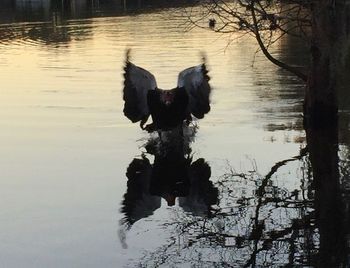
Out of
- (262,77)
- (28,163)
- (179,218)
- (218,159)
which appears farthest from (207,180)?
(262,77)

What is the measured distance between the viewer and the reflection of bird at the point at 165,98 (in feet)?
42.1

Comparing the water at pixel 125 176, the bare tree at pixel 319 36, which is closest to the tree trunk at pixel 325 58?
the bare tree at pixel 319 36

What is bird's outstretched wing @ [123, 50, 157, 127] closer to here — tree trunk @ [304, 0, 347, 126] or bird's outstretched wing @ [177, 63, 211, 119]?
bird's outstretched wing @ [177, 63, 211, 119]

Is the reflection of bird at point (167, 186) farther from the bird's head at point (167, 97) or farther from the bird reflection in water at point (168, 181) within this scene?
the bird's head at point (167, 97)

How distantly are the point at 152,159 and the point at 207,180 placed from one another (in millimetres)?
1801

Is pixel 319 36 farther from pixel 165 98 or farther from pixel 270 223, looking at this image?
pixel 270 223

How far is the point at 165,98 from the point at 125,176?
2158mm

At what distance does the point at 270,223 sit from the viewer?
8578 mm

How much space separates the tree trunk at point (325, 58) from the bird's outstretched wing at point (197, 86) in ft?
6.09

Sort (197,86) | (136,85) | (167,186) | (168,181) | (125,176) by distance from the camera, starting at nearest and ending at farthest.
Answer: (167,186)
(168,181)
(125,176)
(197,86)
(136,85)

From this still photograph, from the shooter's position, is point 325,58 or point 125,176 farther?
point 325,58

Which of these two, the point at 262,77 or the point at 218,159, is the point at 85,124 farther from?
the point at 262,77

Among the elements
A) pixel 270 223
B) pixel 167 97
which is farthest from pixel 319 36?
pixel 270 223

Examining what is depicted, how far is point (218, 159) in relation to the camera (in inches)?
459
